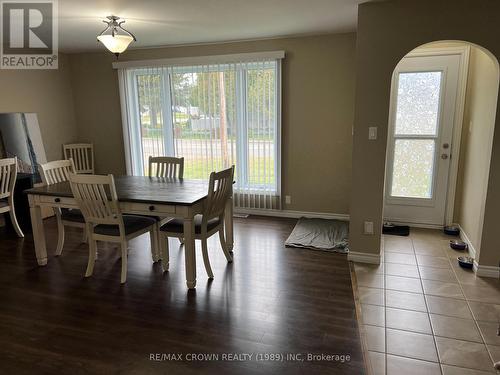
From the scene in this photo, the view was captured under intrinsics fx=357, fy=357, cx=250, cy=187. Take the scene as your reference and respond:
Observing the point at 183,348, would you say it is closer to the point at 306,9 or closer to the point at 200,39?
the point at 306,9

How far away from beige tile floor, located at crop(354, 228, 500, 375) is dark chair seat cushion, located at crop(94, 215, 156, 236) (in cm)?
195

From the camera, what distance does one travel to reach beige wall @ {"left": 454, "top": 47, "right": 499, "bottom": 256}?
3123mm

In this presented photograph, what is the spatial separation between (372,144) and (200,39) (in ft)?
8.92

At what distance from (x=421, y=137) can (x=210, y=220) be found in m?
2.80

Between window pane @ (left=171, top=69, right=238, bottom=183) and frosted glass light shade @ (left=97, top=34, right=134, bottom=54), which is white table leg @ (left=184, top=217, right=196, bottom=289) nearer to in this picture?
frosted glass light shade @ (left=97, top=34, right=134, bottom=54)

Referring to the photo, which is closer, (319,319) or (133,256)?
(319,319)

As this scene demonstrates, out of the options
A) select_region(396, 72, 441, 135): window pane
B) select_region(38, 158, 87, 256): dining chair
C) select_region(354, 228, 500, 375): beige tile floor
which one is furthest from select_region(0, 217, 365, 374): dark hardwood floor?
select_region(396, 72, 441, 135): window pane

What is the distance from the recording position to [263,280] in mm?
3125

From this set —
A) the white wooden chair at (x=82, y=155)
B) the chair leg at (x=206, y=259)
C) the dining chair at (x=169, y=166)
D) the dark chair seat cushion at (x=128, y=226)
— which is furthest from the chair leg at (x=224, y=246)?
the white wooden chair at (x=82, y=155)

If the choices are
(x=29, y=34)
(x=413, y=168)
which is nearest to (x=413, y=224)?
(x=413, y=168)

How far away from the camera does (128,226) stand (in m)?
3.12

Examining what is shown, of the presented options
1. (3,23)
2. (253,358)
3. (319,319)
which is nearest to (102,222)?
(253,358)

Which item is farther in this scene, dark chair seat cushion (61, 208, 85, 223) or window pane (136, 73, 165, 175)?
window pane (136, 73, 165, 175)

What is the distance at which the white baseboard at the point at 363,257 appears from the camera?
11.2 ft
